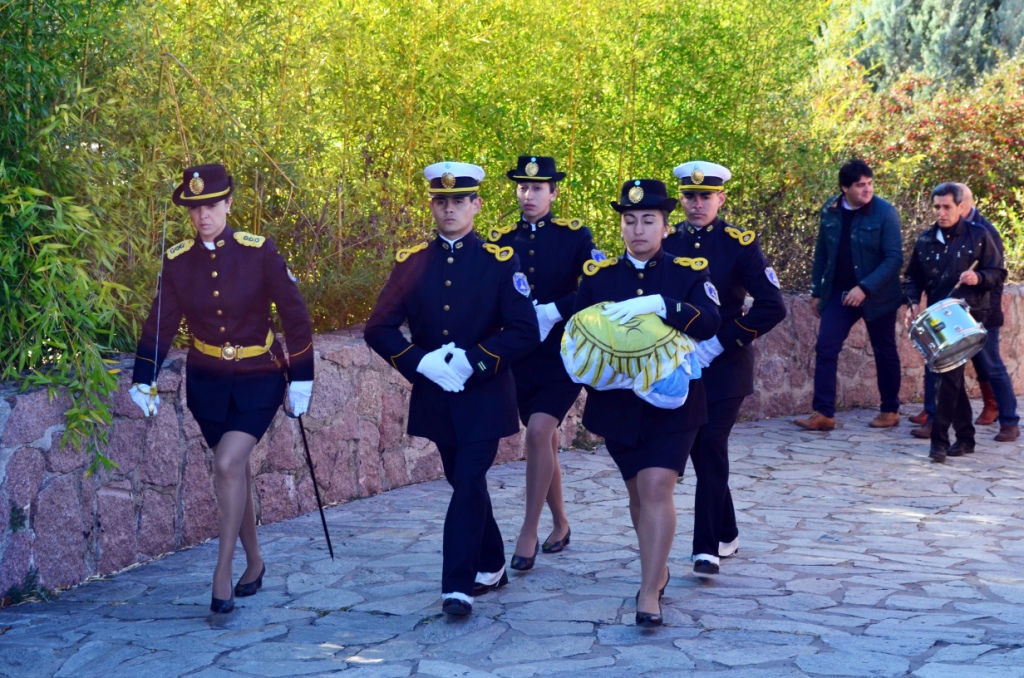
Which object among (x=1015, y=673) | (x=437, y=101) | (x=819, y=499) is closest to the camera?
(x=1015, y=673)

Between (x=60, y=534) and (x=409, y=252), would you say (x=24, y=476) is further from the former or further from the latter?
(x=409, y=252)

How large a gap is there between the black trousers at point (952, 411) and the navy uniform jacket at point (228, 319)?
5109 millimetres

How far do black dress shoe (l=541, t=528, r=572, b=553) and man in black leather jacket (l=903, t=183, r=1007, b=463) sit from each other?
12.1 ft

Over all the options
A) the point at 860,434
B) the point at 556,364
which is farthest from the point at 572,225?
the point at 860,434

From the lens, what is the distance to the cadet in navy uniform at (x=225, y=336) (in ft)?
18.5

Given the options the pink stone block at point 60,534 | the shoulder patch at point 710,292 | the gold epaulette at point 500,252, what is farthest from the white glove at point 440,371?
the pink stone block at point 60,534

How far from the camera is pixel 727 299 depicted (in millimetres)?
6207

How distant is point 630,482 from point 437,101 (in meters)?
4.15

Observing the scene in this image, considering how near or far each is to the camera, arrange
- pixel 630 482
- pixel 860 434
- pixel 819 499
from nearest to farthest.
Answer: pixel 630 482
pixel 819 499
pixel 860 434

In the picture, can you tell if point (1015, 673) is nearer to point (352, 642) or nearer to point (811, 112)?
point (352, 642)

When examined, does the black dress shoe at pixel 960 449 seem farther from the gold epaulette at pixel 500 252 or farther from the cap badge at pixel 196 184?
the cap badge at pixel 196 184

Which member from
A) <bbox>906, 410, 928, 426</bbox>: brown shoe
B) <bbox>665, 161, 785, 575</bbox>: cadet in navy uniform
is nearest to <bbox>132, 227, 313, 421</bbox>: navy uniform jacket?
<bbox>665, 161, 785, 575</bbox>: cadet in navy uniform

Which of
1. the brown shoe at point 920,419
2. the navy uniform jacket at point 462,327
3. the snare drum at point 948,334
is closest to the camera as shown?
the navy uniform jacket at point 462,327

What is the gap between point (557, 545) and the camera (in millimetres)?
6660
